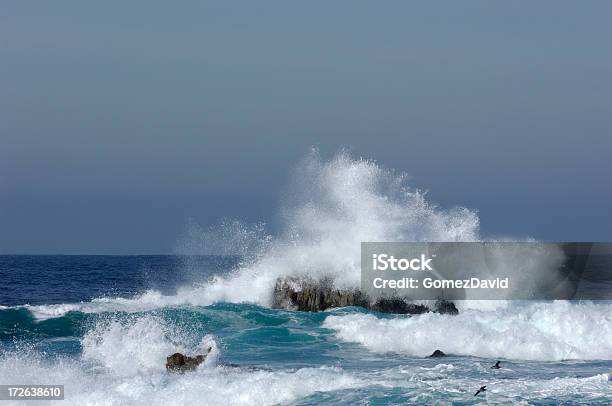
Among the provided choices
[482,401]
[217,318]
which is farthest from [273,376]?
[217,318]

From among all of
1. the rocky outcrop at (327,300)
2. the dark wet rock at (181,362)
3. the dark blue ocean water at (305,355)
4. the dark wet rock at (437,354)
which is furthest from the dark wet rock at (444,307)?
the dark wet rock at (181,362)

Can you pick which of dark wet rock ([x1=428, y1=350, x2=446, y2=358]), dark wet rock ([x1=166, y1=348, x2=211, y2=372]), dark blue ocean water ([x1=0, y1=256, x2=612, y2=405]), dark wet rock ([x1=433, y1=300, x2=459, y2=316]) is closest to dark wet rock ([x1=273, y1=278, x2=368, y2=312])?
dark blue ocean water ([x1=0, y1=256, x2=612, y2=405])

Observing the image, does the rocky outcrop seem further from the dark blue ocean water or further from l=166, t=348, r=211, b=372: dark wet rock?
l=166, t=348, r=211, b=372: dark wet rock

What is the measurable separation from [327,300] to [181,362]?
1123cm

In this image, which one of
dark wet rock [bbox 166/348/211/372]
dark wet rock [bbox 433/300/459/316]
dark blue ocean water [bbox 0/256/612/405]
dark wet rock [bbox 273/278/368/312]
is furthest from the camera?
dark wet rock [bbox 273/278/368/312]

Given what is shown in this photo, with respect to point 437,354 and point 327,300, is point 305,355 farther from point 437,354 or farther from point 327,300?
point 327,300

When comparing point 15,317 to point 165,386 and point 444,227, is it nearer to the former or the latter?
point 165,386

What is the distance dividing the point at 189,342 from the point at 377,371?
558 centimetres

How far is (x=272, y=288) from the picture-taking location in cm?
2983

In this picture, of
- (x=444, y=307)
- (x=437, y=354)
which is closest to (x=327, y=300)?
(x=444, y=307)

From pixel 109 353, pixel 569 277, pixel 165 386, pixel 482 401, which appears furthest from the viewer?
pixel 569 277

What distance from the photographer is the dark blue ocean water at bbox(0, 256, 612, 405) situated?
15.5 m

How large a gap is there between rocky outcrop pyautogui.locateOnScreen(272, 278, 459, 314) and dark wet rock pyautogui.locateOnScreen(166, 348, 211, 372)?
424 inches

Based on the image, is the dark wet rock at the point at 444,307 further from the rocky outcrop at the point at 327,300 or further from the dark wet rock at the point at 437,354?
the dark wet rock at the point at 437,354
